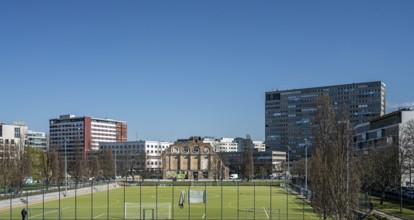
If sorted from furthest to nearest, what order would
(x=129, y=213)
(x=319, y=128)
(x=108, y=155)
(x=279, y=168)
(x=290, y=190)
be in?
(x=279, y=168) → (x=108, y=155) → (x=290, y=190) → (x=129, y=213) → (x=319, y=128)

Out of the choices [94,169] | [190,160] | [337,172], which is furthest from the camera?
[190,160]

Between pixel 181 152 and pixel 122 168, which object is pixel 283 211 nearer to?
pixel 181 152

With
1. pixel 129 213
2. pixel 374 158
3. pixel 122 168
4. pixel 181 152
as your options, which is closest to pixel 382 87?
pixel 181 152

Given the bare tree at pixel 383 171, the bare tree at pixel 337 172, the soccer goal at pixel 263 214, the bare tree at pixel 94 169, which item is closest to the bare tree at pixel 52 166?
the bare tree at pixel 94 169

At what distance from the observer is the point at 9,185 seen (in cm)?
7725

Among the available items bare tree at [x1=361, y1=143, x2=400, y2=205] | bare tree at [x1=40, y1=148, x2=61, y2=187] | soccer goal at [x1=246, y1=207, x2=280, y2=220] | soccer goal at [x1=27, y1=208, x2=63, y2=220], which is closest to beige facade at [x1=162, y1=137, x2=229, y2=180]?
bare tree at [x1=40, y1=148, x2=61, y2=187]

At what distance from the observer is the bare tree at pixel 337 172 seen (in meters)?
29.7

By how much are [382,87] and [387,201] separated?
137727 mm

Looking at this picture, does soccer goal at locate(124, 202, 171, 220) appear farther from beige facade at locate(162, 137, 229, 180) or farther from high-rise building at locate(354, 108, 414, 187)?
beige facade at locate(162, 137, 229, 180)

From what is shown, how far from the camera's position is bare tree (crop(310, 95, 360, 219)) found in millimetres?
29688

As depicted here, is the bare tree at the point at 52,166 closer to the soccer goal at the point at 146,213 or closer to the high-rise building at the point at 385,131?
the soccer goal at the point at 146,213

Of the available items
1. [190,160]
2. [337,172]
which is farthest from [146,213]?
[190,160]

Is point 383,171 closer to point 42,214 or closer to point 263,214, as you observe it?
point 263,214

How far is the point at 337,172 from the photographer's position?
98.7 ft
